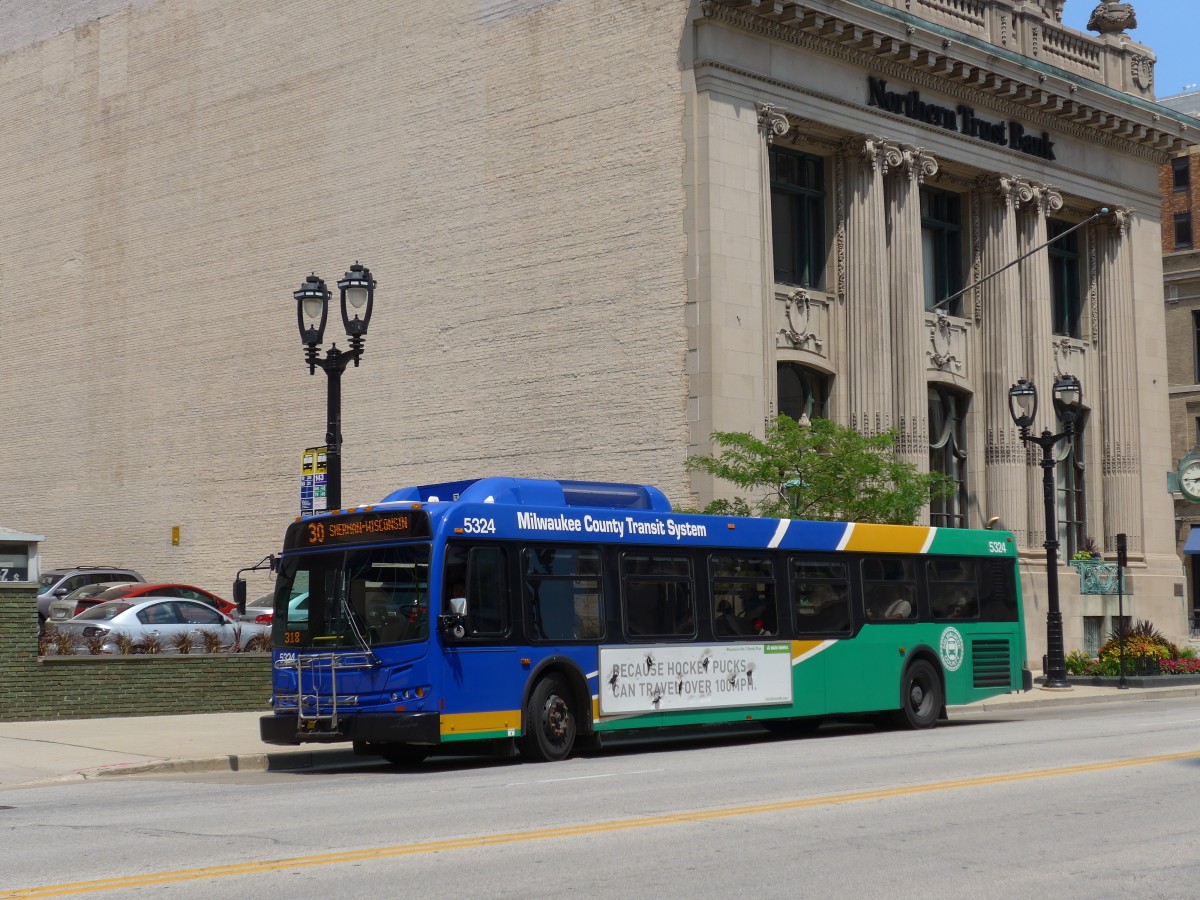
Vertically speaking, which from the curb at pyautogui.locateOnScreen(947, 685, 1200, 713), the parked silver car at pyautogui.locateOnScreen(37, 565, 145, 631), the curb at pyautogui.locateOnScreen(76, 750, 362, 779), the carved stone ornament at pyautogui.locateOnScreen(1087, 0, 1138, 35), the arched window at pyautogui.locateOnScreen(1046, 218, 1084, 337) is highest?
the carved stone ornament at pyautogui.locateOnScreen(1087, 0, 1138, 35)

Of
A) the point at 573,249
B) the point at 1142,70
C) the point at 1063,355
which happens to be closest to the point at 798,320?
the point at 573,249

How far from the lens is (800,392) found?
36.8 m

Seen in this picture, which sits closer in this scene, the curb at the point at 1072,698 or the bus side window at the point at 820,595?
the bus side window at the point at 820,595

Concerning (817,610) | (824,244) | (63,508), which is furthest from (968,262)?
(63,508)

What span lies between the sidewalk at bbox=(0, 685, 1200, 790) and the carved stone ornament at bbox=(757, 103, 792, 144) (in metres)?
17.4

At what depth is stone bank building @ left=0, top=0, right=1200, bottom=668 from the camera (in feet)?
113

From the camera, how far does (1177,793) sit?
13.6 m

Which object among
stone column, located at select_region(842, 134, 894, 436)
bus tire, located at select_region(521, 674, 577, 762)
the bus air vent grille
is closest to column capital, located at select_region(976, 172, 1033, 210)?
stone column, located at select_region(842, 134, 894, 436)

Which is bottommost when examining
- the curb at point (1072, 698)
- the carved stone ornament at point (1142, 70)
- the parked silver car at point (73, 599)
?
the curb at point (1072, 698)

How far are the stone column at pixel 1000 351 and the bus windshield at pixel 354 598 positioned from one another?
25.8 m

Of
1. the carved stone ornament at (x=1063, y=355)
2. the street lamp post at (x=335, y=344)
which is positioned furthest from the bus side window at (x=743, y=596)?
the carved stone ornament at (x=1063, y=355)

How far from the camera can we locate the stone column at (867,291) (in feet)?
121

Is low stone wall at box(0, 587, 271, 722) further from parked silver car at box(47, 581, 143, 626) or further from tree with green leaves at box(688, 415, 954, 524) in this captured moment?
tree with green leaves at box(688, 415, 954, 524)

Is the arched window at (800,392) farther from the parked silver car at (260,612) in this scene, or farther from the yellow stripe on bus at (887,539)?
the yellow stripe on bus at (887,539)
